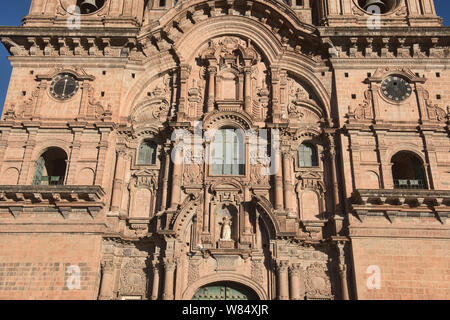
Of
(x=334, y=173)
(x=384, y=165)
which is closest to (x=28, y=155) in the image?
(x=334, y=173)

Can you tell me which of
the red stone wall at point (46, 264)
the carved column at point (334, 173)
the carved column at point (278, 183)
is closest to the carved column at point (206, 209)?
the carved column at point (278, 183)

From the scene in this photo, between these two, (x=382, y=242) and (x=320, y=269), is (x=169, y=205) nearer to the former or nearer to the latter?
(x=320, y=269)

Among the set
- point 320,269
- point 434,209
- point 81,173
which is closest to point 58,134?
point 81,173

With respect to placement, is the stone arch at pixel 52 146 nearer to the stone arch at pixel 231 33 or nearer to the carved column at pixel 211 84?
the carved column at pixel 211 84

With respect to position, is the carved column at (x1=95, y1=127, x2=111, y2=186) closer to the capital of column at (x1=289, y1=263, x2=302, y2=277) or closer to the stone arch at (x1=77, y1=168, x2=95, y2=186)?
the stone arch at (x1=77, y1=168, x2=95, y2=186)

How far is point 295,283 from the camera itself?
19.0m

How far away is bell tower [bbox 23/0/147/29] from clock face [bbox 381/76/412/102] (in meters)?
12.6

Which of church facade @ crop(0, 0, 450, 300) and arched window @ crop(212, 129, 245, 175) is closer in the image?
church facade @ crop(0, 0, 450, 300)

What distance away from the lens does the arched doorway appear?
19344 millimetres

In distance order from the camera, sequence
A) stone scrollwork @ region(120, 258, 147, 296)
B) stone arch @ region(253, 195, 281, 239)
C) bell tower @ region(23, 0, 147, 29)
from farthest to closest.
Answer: bell tower @ region(23, 0, 147, 29) → stone arch @ region(253, 195, 281, 239) → stone scrollwork @ region(120, 258, 147, 296)

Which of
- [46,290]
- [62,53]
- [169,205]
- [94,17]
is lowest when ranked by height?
[46,290]

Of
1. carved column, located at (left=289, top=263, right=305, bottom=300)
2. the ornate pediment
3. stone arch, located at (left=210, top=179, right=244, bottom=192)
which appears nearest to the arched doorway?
carved column, located at (left=289, top=263, right=305, bottom=300)
